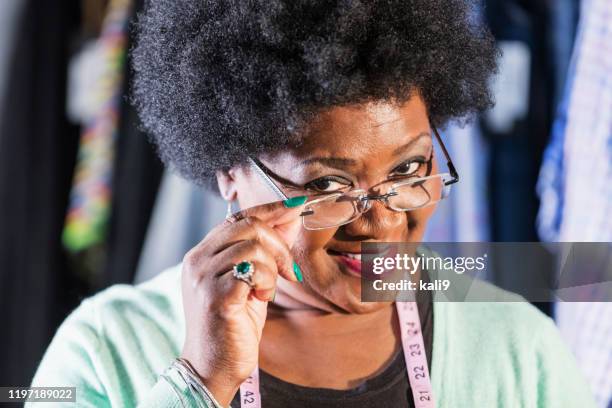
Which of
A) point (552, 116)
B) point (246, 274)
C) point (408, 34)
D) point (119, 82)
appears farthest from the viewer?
point (119, 82)

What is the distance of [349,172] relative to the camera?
104 cm

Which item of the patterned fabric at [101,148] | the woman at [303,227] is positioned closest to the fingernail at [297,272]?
the woman at [303,227]

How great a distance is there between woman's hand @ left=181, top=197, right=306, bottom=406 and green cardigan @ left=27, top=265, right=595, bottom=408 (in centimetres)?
20

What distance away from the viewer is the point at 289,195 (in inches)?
41.9

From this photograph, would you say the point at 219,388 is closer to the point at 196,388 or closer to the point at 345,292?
the point at 196,388

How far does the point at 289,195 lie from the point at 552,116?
1.14 meters

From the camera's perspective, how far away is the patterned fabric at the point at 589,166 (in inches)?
68.1

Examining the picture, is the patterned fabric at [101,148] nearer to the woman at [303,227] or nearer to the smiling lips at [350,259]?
the woman at [303,227]

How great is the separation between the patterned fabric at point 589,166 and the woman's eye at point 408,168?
0.81 m

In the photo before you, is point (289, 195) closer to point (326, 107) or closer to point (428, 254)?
point (326, 107)

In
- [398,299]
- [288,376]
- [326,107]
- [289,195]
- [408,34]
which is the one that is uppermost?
[408,34]

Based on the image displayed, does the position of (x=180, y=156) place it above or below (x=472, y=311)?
above

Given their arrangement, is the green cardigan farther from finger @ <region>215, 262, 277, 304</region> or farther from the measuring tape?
finger @ <region>215, 262, 277, 304</region>

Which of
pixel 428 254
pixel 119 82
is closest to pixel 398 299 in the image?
pixel 428 254
